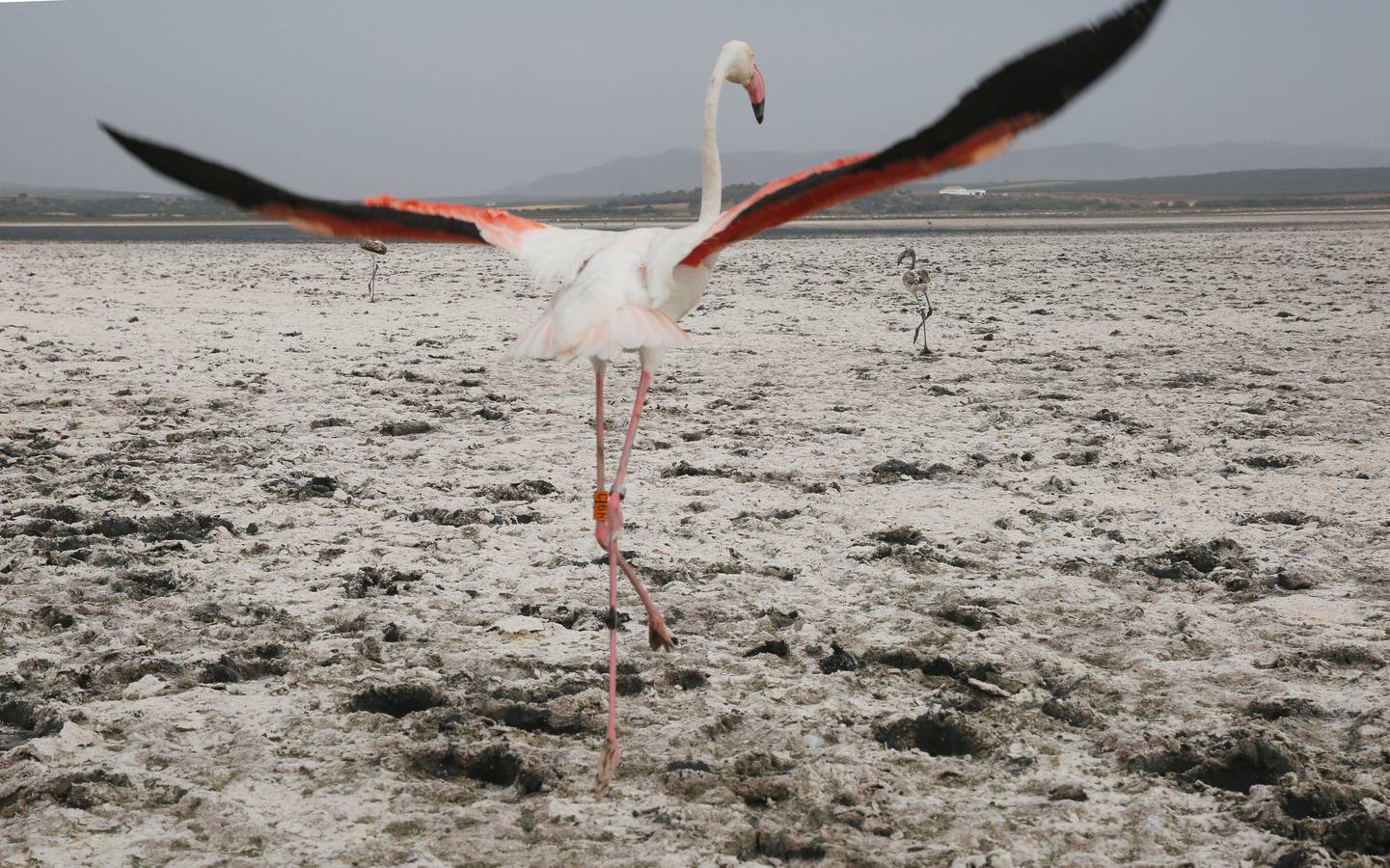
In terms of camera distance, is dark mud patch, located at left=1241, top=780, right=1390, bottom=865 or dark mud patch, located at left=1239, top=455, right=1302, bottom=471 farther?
dark mud patch, located at left=1239, top=455, right=1302, bottom=471

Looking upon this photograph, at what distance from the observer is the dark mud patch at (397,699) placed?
3.55 meters

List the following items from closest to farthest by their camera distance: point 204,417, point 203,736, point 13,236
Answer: point 203,736, point 204,417, point 13,236

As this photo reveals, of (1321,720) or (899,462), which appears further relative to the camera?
(899,462)

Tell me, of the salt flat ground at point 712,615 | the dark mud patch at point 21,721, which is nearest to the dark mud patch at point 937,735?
the salt flat ground at point 712,615

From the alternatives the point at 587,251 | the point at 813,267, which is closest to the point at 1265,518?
the point at 587,251

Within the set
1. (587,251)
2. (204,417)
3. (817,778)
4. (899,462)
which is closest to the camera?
(817,778)

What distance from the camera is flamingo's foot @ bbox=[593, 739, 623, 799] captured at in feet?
9.85

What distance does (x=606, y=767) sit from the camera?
3.04 m

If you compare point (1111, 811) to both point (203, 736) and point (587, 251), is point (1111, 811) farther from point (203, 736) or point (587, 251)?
point (203, 736)

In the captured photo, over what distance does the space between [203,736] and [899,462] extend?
4147 millimetres

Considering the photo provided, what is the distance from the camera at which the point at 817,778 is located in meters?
3.08

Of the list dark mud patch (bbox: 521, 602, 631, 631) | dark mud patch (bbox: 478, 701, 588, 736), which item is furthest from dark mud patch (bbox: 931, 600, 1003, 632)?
dark mud patch (bbox: 478, 701, 588, 736)

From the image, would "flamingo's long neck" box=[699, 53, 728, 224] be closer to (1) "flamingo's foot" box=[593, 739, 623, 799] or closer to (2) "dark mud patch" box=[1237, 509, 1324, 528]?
(1) "flamingo's foot" box=[593, 739, 623, 799]

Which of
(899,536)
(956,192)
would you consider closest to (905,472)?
(899,536)
